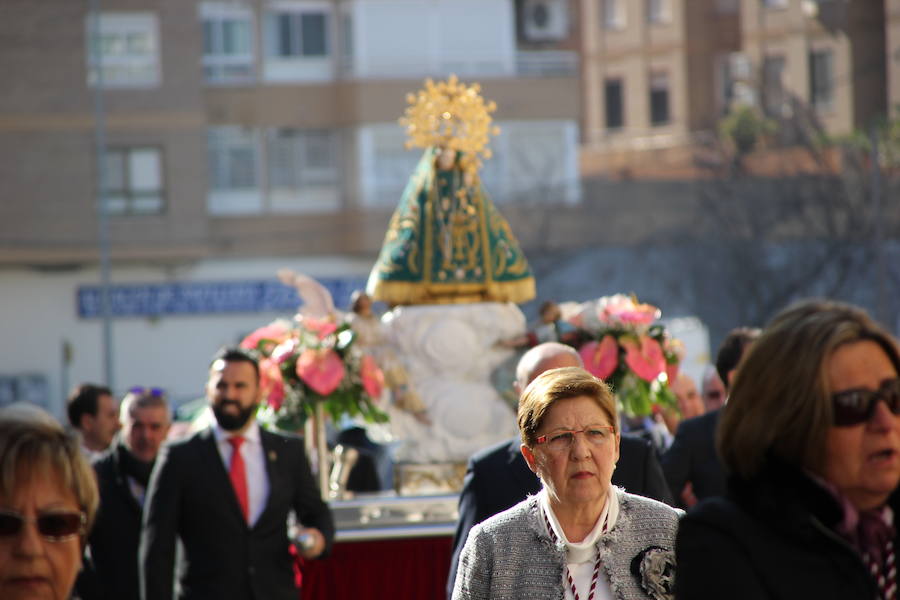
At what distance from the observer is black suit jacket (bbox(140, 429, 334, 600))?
22.0 feet

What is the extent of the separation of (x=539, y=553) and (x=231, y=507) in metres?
2.80

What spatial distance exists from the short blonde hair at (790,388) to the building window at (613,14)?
37.8m

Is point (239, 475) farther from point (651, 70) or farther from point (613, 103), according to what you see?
point (613, 103)

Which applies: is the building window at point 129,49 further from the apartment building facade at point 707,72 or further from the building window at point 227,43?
the apartment building facade at point 707,72

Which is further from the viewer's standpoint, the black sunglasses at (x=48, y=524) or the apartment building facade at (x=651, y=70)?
the apartment building facade at (x=651, y=70)

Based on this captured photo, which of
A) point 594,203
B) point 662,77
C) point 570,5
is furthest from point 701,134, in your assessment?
point 570,5

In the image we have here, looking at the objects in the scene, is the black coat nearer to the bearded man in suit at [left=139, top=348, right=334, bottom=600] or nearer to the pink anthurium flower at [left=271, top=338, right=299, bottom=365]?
the bearded man in suit at [left=139, top=348, right=334, bottom=600]

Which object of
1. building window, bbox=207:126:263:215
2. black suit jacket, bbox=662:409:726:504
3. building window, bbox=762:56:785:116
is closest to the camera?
black suit jacket, bbox=662:409:726:504

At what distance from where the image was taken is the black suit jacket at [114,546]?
24.1ft

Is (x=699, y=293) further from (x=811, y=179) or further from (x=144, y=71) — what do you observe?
(x=144, y=71)

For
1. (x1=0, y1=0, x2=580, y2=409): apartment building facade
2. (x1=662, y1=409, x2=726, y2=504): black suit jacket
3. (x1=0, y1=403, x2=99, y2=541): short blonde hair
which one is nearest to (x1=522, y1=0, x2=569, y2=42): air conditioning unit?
(x1=0, y1=0, x2=580, y2=409): apartment building facade

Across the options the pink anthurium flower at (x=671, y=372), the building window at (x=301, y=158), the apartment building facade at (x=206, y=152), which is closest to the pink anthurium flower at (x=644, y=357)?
the pink anthurium flower at (x=671, y=372)

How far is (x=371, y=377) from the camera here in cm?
852

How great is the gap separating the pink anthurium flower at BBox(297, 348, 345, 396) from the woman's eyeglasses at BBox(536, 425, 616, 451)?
4129 millimetres
